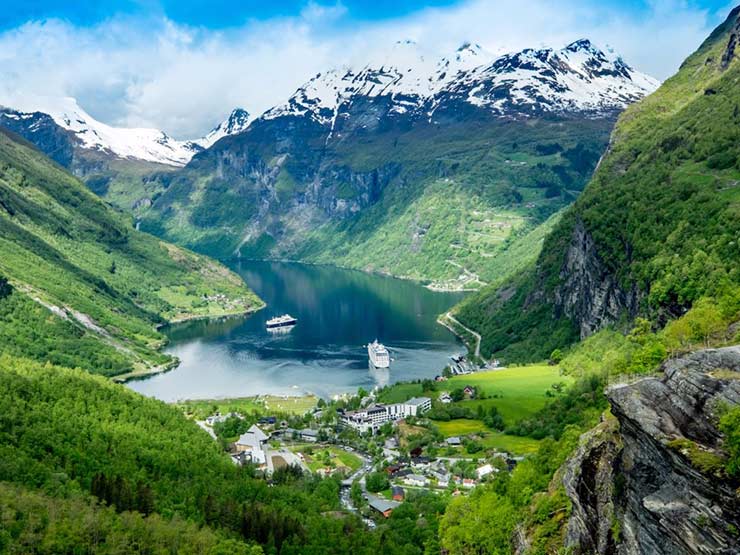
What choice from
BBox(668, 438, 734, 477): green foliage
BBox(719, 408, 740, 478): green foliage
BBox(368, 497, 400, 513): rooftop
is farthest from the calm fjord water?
BBox(719, 408, 740, 478): green foliage

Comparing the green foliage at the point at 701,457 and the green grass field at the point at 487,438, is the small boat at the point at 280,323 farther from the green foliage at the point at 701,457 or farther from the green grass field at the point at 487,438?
the green foliage at the point at 701,457

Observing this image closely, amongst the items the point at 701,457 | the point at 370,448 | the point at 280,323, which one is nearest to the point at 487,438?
the point at 370,448

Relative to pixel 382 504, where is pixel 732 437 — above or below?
above

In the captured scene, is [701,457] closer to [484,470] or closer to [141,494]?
[141,494]

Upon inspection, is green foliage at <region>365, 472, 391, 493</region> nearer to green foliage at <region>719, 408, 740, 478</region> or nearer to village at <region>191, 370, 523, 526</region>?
village at <region>191, 370, 523, 526</region>

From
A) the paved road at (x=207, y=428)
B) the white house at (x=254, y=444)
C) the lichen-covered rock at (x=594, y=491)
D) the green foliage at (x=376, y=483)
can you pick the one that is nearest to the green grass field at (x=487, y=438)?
the green foliage at (x=376, y=483)

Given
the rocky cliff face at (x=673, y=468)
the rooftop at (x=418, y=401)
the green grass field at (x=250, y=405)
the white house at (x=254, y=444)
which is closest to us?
the rocky cliff face at (x=673, y=468)
